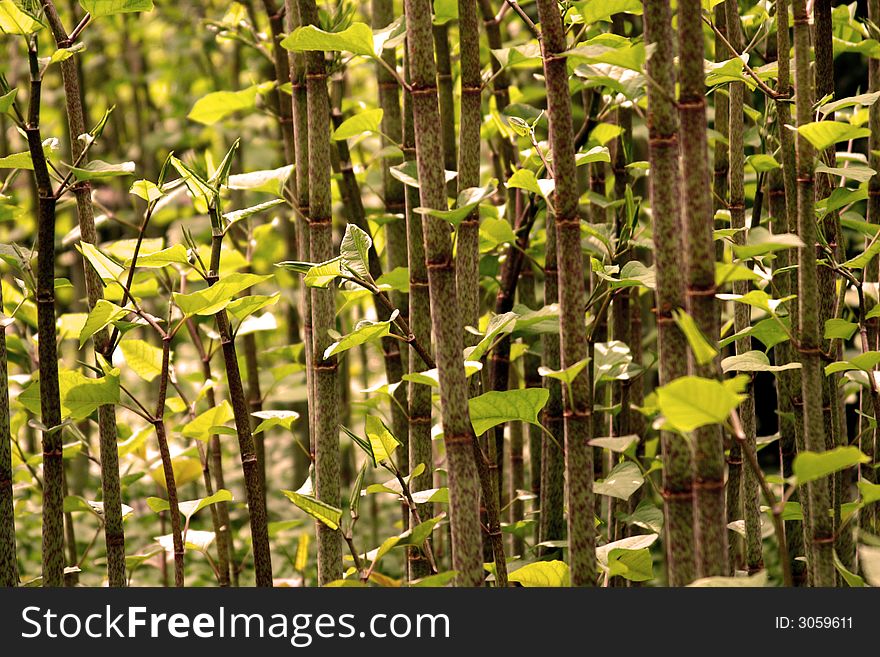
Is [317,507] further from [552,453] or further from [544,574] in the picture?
[552,453]

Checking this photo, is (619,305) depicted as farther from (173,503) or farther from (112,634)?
(112,634)

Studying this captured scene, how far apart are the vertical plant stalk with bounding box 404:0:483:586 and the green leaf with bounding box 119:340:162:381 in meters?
0.43

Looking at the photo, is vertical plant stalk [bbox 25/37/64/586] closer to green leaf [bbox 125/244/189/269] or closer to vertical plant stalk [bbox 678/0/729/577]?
green leaf [bbox 125/244/189/269]

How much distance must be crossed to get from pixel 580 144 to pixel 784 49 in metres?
0.27

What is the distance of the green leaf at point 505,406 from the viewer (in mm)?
668

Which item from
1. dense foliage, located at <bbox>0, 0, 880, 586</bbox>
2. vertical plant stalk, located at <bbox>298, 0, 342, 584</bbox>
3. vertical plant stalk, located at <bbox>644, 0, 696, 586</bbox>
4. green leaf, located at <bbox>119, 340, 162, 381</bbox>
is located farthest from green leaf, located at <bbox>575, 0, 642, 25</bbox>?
green leaf, located at <bbox>119, 340, 162, 381</bbox>

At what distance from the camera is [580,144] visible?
0.96 m

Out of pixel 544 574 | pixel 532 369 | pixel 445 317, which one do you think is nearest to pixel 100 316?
pixel 445 317

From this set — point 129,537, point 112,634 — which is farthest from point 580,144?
point 129,537

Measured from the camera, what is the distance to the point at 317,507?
0.67 meters

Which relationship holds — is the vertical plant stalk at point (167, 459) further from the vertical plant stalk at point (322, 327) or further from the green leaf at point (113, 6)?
the green leaf at point (113, 6)

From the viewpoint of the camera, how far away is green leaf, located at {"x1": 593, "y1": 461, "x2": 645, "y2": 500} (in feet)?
2.17

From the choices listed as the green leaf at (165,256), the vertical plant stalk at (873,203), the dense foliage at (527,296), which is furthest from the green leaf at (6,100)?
the vertical plant stalk at (873,203)

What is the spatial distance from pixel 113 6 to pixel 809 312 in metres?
0.57
